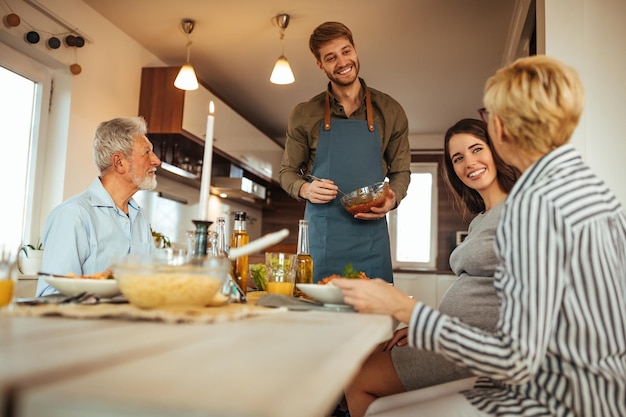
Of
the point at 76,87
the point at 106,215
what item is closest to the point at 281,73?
the point at 76,87

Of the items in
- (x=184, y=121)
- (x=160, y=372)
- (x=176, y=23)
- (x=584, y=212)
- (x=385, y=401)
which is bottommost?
(x=385, y=401)

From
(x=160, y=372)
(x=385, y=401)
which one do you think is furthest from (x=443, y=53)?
(x=160, y=372)

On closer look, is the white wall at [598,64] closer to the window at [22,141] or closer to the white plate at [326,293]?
the white plate at [326,293]

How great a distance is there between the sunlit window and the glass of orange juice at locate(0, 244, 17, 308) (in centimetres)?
264

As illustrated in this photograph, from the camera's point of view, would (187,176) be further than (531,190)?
Yes

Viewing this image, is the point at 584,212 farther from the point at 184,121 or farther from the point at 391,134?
the point at 184,121

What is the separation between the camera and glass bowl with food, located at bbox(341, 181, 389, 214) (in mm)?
1964

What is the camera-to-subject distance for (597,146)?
244 centimetres

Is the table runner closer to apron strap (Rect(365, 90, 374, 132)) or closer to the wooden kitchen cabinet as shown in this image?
apron strap (Rect(365, 90, 374, 132))

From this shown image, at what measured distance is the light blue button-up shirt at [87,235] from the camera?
1.91 meters

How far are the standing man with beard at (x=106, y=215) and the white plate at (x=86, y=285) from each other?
547mm

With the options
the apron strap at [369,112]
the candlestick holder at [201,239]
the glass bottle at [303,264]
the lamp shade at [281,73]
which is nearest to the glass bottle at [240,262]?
the glass bottle at [303,264]

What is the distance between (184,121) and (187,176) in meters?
0.57

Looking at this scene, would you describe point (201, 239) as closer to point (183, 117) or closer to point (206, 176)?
point (206, 176)
